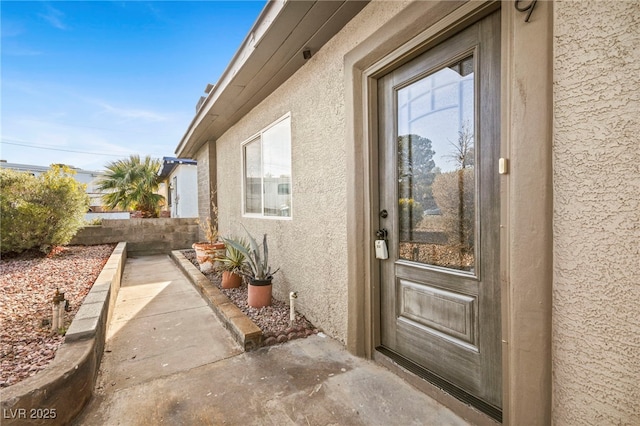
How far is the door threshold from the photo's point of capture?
1.56m

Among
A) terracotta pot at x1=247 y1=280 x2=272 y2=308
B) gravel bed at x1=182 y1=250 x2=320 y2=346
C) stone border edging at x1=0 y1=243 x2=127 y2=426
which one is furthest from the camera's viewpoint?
terracotta pot at x1=247 y1=280 x2=272 y2=308

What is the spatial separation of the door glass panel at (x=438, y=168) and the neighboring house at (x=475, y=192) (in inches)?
0.4

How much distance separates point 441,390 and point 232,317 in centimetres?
203

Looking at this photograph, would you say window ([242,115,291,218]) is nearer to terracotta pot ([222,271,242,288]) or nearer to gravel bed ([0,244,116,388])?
terracotta pot ([222,271,242,288])

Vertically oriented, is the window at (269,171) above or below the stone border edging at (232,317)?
above

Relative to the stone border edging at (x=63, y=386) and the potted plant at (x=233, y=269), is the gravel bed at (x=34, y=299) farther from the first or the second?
the potted plant at (x=233, y=269)

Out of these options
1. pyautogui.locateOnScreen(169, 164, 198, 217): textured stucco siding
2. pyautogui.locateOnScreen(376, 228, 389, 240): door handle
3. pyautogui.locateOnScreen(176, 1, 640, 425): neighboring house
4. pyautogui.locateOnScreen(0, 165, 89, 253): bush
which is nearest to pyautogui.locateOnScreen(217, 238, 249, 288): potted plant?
pyautogui.locateOnScreen(176, 1, 640, 425): neighboring house

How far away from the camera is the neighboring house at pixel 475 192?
Answer: 45.0 inches

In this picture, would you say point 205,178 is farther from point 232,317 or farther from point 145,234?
point 232,317

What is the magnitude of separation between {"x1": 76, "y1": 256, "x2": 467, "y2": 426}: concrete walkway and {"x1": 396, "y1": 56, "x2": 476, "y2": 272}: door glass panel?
965mm

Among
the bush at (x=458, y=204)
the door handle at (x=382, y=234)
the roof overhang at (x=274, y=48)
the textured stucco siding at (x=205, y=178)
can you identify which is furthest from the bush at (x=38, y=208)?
the bush at (x=458, y=204)

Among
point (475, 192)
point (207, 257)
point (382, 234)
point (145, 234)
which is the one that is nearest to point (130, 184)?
point (145, 234)

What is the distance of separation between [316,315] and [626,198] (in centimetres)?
258

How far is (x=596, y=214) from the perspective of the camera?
1.17 meters
